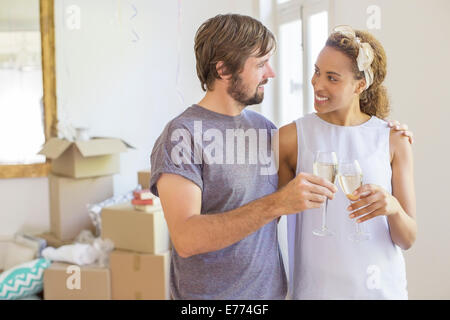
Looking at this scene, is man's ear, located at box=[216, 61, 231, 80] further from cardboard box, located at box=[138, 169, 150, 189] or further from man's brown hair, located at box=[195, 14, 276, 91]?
cardboard box, located at box=[138, 169, 150, 189]

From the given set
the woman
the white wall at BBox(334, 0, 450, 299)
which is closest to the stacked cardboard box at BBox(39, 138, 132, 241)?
the white wall at BBox(334, 0, 450, 299)

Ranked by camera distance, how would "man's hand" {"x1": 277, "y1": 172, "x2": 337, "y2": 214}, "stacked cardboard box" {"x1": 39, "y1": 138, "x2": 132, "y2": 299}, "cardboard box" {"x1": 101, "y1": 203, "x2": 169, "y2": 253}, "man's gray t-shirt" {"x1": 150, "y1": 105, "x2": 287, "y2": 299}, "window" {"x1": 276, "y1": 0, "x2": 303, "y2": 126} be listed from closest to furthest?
"man's hand" {"x1": 277, "y1": 172, "x2": 337, "y2": 214}, "man's gray t-shirt" {"x1": 150, "y1": 105, "x2": 287, "y2": 299}, "cardboard box" {"x1": 101, "y1": 203, "x2": 169, "y2": 253}, "window" {"x1": 276, "y1": 0, "x2": 303, "y2": 126}, "stacked cardboard box" {"x1": 39, "y1": 138, "x2": 132, "y2": 299}

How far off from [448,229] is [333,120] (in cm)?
86

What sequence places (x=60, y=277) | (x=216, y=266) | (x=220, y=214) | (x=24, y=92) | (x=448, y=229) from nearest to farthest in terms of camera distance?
(x=220, y=214)
(x=216, y=266)
(x=448, y=229)
(x=60, y=277)
(x=24, y=92)

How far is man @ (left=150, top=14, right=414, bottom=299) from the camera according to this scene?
1160mm

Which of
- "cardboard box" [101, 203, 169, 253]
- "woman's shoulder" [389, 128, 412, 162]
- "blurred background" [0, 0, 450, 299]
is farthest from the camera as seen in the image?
"blurred background" [0, 0, 450, 299]

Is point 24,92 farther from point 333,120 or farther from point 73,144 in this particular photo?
point 333,120

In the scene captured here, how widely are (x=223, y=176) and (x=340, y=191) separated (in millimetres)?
319

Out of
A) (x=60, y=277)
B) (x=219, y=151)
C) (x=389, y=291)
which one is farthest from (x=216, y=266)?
(x=60, y=277)

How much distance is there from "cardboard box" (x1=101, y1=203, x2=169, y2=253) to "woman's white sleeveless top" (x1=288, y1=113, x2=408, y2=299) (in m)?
1.52

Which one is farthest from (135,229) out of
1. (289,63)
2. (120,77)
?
(289,63)

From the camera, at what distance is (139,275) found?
2805mm

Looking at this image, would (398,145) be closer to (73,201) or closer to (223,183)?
(223,183)

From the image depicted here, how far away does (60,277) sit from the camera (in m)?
2.87
